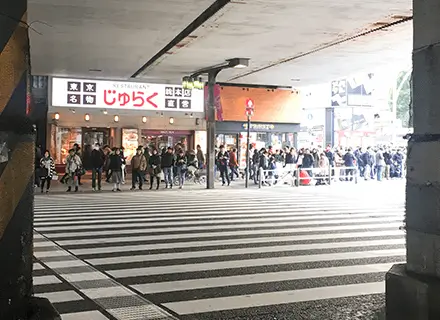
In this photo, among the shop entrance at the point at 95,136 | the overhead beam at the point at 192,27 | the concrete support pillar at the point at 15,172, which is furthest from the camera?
the shop entrance at the point at 95,136

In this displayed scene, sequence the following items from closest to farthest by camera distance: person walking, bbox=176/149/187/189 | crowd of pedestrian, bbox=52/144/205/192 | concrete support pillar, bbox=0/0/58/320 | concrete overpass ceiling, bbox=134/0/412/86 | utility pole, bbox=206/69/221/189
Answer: concrete support pillar, bbox=0/0/58/320, concrete overpass ceiling, bbox=134/0/412/86, crowd of pedestrian, bbox=52/144/205/192, utility pole, bbox=206/69/221/189, person walking, bbox=176/149/187/189

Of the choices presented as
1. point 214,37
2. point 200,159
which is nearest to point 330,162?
point 200,159

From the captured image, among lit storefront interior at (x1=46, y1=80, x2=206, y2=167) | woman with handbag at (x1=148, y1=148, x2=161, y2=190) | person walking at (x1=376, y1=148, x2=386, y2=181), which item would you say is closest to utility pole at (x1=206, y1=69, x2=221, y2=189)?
woman with handbag at (x1=148, y1=148, x2=161, y2=190)

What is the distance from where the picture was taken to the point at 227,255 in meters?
7.87

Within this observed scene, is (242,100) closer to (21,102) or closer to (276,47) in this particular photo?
(276,47)

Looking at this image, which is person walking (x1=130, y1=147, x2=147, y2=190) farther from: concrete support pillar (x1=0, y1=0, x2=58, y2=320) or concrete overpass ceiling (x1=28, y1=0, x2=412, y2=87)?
concrete support pillar (x1=0, y1=0, x2=58, y2=320)

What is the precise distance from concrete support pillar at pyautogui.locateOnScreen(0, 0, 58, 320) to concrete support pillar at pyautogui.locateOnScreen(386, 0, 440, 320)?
2.39m

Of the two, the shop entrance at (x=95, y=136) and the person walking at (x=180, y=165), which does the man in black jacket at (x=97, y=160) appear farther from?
the shop entrance at (x=95, y=136)

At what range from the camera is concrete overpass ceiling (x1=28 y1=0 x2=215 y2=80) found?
42.3 feet

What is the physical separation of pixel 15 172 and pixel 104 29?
534 inches

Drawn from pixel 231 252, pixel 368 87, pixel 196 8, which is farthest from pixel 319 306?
pixel 368 87

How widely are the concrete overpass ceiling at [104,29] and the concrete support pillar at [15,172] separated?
7200mm

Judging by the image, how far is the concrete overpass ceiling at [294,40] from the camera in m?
13.3

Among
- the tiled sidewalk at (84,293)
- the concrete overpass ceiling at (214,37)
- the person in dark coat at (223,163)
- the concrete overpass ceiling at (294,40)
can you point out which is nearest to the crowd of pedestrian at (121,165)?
the person in dark coat at (223,163)
